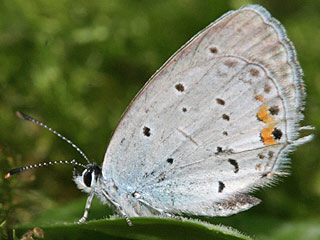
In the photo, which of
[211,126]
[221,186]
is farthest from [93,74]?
[221,186]

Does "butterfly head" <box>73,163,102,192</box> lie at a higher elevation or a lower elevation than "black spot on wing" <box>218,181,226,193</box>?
Answer: higher

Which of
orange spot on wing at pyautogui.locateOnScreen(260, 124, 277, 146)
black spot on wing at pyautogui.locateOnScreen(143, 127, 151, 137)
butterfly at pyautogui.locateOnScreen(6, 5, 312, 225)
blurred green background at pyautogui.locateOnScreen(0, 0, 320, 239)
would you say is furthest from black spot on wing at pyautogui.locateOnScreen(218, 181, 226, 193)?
blurred green background at pyautogui.locateOnScreen(0, 0, 320, 239)

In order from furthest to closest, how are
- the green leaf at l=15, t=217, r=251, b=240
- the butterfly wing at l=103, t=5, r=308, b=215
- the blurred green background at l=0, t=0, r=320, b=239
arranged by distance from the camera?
the blurred green background at l=0, t=0, r=320, b=239 < the butterfly wing at l=103, t=5, r=308, b=215 < the green leaf at l=15, t=217, r=251, b=240

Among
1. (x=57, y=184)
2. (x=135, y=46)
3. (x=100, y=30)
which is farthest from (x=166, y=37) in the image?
(x=57, y=184)

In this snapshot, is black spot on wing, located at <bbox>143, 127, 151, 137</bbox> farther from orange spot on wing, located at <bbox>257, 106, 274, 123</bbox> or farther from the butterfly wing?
orange spot on wing, located at <bbox>257, 106, 274, 123</bbox>

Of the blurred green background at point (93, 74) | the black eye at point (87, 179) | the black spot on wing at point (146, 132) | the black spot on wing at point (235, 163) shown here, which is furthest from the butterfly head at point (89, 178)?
the black spot on wing at point (235, 163)
